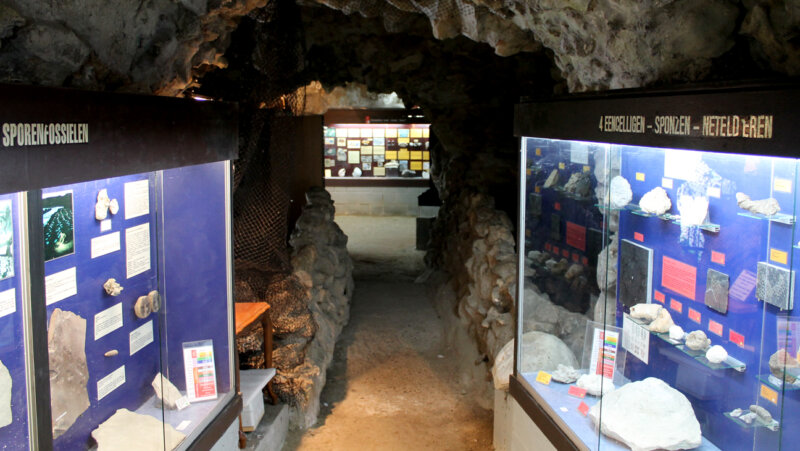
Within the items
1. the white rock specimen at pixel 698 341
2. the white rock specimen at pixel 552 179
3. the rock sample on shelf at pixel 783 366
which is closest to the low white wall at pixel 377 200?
the white rock specimen at pixel 552 179

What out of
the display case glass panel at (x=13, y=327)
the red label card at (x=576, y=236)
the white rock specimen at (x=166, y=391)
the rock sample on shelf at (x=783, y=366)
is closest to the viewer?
the display case glass panel at (x=13, y=327)

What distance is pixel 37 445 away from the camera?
239 centimetres

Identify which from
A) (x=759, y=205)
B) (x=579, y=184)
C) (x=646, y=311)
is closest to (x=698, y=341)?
(x=646, y=311)

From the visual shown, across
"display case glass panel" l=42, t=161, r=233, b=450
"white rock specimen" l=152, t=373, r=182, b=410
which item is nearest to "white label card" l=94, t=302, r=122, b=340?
"display case glass panel" l=42, t=161, r=233, b=450

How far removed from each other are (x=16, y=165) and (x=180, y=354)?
81.9 inches

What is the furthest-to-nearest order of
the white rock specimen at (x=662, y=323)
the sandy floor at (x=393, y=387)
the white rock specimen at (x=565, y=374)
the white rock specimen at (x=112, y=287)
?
the sandy floor at (x=393, y=387) → the white rock specimen at (x=565, y=374) → the white rock specimen at (x=112, y=287) → the white rock specimen at (x=662, y=323)

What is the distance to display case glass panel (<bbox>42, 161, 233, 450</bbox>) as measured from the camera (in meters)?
2.85

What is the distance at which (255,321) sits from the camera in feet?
18.1

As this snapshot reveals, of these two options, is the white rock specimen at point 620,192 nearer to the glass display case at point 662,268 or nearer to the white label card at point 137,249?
the glass display case at point 662,268

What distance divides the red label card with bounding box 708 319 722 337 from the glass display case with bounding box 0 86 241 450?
8.37 feet

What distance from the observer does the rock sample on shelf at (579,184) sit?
363 cm

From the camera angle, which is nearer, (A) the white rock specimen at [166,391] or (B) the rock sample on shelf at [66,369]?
(B) the rock sample on shelf at [66,369]

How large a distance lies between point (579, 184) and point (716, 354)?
126cm

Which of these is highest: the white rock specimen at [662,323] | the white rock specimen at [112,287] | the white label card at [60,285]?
the white label card at [60,285]
